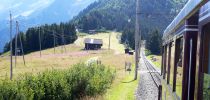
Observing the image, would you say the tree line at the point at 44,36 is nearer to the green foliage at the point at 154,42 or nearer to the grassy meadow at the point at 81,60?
the grassy meadow at the point at 81,60

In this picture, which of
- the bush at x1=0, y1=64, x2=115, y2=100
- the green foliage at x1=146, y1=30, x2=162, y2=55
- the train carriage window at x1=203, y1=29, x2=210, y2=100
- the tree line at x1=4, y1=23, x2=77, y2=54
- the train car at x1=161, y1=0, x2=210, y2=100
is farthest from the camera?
the tree line at x1=4, y1=23, x2=77, y2=54

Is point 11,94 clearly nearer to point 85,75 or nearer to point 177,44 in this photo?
point 85,75

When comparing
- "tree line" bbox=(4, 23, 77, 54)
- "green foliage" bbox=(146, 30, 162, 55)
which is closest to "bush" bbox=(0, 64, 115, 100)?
"green foliage" bbox=(146, 30, 162, 55)

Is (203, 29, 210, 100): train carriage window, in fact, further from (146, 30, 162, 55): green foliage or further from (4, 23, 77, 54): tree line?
(4, 23, 77, 54): tree line

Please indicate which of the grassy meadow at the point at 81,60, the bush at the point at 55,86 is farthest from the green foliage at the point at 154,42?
the bush at the point at 55,86

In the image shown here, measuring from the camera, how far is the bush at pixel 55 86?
1509 cm

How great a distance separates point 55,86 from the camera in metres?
18.0

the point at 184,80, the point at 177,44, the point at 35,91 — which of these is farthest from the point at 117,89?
the point at 184,80

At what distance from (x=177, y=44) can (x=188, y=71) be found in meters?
1.83

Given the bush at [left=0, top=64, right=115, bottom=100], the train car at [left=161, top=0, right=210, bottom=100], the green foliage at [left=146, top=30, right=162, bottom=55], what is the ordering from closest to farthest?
the train car at [left=161, top=0, right=210, bottom=100] < the bush at [left=0, top=64, right=115, bottom=100] < the green foliage at [left=146, top=30, right=162, bottom=55]

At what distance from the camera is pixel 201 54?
16.6 ft

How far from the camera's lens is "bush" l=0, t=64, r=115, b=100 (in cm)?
1509

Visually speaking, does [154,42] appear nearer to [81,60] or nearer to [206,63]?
[81,60]

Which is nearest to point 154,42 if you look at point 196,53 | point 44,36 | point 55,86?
point 44,36
